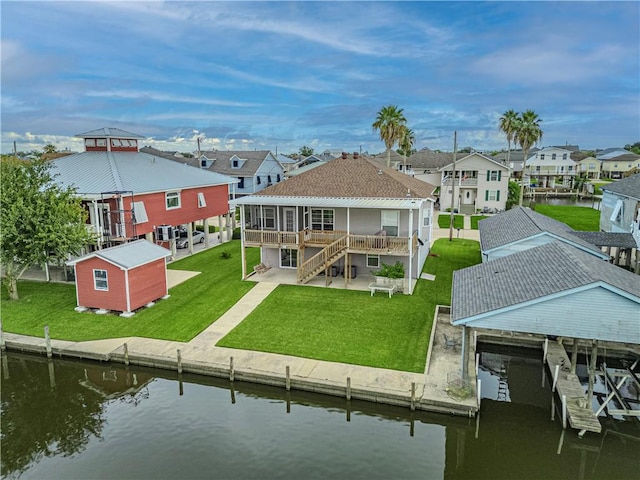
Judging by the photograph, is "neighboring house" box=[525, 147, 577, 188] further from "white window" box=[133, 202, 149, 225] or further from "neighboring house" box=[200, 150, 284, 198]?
"white window" box=[133, 202, 149, 225]

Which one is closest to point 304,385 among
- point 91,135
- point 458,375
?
point 458,375

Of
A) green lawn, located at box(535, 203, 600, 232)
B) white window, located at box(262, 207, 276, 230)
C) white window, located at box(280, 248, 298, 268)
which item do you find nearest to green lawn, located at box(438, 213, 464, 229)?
green lawn, located at box(535, 203, 600, 232)

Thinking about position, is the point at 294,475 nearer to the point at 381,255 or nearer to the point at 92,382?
the point at 92,382

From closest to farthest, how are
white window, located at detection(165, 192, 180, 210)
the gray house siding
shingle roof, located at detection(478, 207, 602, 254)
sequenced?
the gray house siding < shingle roof, located at detection(478, 207, 602, 254) < white window, located at detection(165, 192, 180, 210)

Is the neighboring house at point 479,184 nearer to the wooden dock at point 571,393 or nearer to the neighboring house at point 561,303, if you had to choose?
the wooden dock at point 571,393

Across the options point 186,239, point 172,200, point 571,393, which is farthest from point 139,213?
point 571,393
